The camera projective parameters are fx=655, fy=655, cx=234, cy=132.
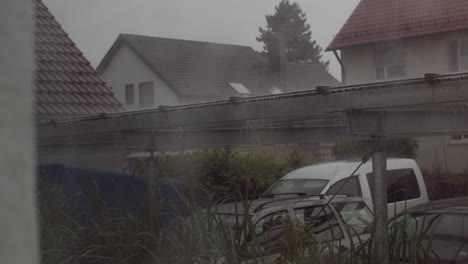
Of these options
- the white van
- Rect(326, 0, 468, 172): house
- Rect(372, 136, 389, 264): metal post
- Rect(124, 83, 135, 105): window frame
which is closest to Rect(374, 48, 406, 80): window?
Rect(326, 0, 468, 172): house

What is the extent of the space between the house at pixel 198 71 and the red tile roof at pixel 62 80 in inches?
30.3

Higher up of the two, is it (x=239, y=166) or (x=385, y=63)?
(x=385, y=63)

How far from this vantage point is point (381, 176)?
3.47 meters

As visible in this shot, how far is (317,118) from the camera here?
159 inches

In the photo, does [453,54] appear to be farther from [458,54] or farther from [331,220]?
[331,220]

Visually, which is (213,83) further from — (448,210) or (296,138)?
(448,210)

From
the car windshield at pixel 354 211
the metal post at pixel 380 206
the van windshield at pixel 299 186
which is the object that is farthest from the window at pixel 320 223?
the van windshield at pixel 299 186

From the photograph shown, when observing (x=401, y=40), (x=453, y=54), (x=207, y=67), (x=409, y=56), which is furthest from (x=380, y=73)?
(x=207, y=67)

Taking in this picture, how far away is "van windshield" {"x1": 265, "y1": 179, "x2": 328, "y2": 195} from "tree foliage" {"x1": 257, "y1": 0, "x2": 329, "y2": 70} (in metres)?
3.34

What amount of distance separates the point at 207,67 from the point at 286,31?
507mm

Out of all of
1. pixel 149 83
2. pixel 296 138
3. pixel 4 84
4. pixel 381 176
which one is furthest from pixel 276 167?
pixel 4 84

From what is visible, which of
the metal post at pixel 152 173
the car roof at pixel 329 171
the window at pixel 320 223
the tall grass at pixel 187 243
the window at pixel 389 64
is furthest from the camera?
the car roof at pixel 329 171

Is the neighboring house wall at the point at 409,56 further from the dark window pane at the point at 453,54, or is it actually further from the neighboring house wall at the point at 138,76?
the neighboring house wall at the point at 138,76

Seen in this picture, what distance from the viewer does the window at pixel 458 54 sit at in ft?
13.3
